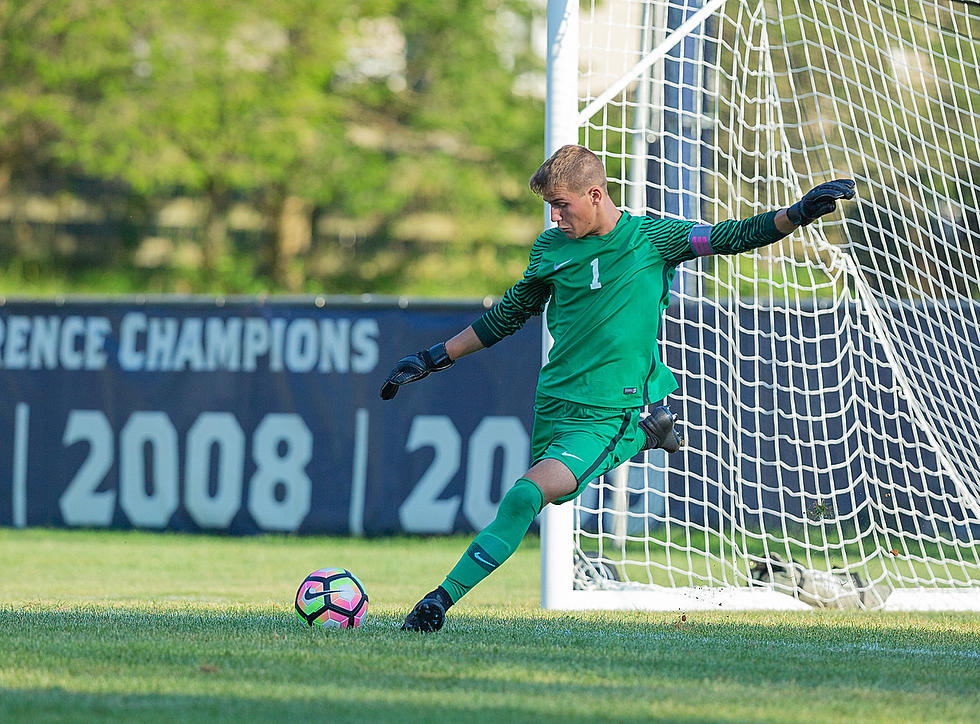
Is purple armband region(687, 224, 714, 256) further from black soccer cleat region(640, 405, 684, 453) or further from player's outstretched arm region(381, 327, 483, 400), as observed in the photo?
player's outstretched arm region(381, 327, 483, 400)

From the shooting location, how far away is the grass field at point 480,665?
3691 millimetres

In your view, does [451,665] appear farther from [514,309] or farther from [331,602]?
[514,309]

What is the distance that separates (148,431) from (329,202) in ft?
41.8

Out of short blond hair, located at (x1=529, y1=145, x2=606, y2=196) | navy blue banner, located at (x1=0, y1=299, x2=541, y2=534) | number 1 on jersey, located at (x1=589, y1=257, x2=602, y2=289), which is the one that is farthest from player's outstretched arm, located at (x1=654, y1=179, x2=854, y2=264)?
navy blue banner, located at (x1=0, y1=299, x2=541, y2=534)

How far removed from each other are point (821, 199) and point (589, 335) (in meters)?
1.02

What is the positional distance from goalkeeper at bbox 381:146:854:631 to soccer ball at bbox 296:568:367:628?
0.32 metres

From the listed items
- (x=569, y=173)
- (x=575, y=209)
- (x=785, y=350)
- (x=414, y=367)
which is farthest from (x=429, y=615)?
(x=785, y=350)

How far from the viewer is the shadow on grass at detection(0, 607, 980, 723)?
3.69m

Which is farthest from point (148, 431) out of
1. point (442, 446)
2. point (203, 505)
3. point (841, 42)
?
point (841, 42)

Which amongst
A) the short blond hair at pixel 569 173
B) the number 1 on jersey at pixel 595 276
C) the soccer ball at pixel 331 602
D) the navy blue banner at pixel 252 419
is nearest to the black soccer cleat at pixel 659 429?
the number 1 on jersey at pixel 595 276

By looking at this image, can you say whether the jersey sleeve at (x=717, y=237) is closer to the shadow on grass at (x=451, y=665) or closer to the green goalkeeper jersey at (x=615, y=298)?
the green goalkeeper jersey at (x=615, y=298)

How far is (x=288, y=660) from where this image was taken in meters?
4.37

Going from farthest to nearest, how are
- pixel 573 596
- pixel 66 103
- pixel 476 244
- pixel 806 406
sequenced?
pixel 476 244
pixel 66 103
pixel 806 406
pixel 573 596

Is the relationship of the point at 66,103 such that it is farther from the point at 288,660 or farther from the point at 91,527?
the point at 288,660
